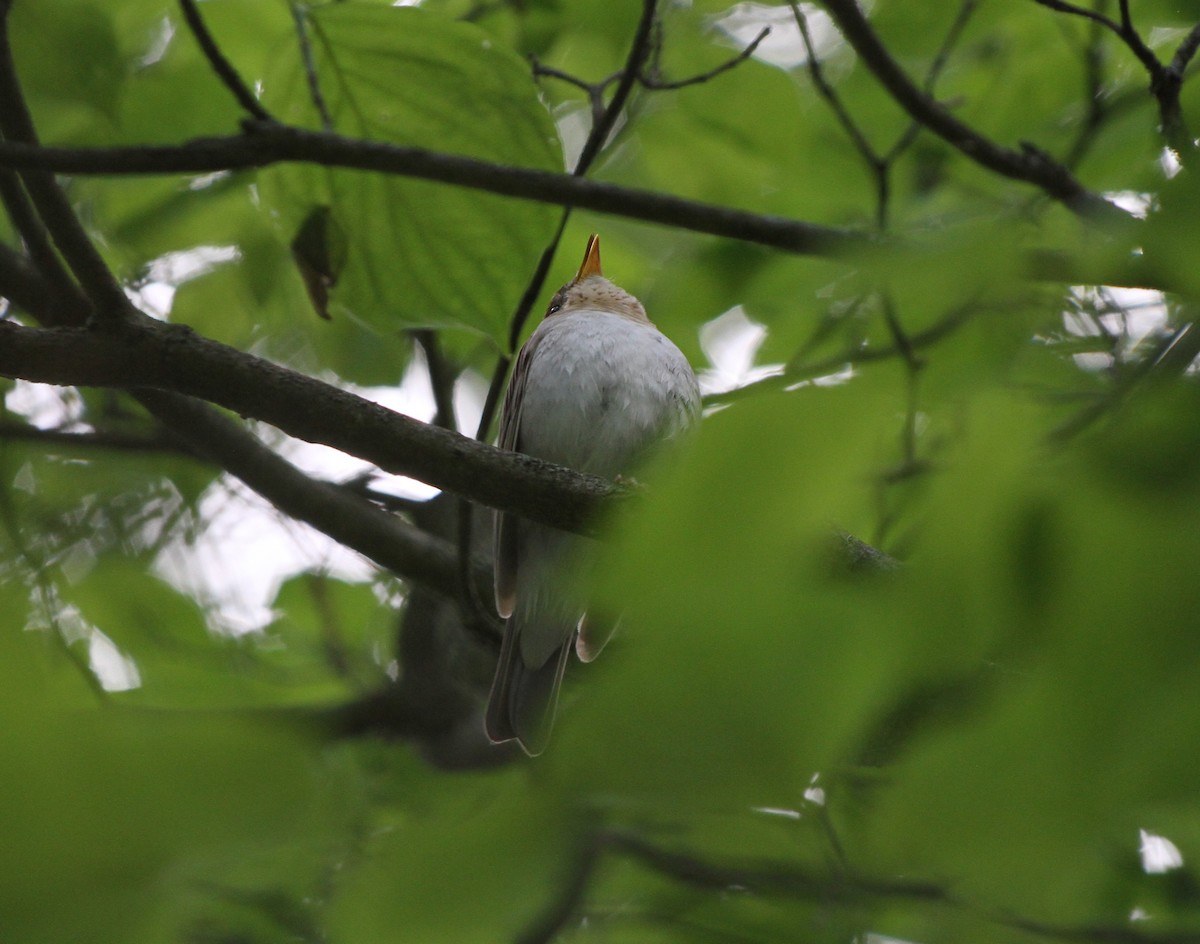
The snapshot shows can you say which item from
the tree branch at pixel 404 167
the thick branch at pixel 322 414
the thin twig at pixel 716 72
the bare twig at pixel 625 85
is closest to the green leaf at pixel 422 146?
the bare twig at pixel 625 85

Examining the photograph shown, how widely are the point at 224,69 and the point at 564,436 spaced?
5.97 ft

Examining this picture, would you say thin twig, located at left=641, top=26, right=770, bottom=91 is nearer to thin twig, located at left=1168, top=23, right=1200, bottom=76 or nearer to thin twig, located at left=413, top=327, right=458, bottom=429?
thin twig, located at left=413, top=327, right=458, bottom=429

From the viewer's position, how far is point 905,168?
11.0 feet

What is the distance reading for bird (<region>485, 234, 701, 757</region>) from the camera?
3404 millimetres

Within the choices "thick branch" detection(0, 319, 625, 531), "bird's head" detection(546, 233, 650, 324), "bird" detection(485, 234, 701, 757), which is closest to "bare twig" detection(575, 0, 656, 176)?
"thick branch" detection(0, 319, 625, 531)

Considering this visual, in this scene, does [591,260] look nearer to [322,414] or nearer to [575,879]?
[322,414]

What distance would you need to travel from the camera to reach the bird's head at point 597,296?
3.91 metres

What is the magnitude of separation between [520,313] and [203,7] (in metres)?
1.21

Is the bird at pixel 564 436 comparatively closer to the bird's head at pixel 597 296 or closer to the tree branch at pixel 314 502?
the bird's head at pixel 597 296

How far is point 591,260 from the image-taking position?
383 cm

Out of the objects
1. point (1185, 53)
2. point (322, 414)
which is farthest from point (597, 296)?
point (322, 414)

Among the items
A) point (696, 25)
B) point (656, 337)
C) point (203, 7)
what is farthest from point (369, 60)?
point (656, 337)

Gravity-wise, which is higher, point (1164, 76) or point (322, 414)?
point (1164, 76)

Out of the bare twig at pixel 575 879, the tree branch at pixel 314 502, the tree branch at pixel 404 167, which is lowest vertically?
the bare twig at pixel 575 879
